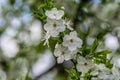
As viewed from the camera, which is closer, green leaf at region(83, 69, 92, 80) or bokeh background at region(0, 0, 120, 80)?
green leaf at region(83, 69, 92, 80)

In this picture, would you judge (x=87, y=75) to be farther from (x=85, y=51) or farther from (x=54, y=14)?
(x=54, y=14)

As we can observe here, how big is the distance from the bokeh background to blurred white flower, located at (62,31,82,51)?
188 cm

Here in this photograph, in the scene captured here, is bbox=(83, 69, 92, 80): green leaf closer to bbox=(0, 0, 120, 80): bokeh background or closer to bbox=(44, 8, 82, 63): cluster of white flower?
bbox=(44, 8, 82, 63): cluster of white flower

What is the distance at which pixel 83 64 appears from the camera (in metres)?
1.73

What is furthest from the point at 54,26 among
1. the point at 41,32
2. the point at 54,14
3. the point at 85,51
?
the point at 41,32

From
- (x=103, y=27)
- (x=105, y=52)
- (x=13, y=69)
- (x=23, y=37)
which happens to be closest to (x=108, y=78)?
(x=105, y=52)

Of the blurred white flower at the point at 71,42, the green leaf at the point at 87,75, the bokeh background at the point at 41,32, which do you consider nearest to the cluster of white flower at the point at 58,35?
the blurred white flower at the point at 71,42

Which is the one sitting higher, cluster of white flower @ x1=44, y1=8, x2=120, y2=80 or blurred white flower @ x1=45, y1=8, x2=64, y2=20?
Result: blurred white flower @ x1=45, y1=8, x2=64, y2=20

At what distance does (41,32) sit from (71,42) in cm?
255

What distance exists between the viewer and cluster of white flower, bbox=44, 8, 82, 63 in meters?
1.73

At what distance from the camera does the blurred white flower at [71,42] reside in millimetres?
1731

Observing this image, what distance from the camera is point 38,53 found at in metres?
5.12

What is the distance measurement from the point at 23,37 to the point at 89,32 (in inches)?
43.4

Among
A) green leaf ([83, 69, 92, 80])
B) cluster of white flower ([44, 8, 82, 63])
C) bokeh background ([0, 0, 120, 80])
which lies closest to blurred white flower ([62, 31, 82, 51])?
cluster of white flower ([44, 8, 82, 63])
